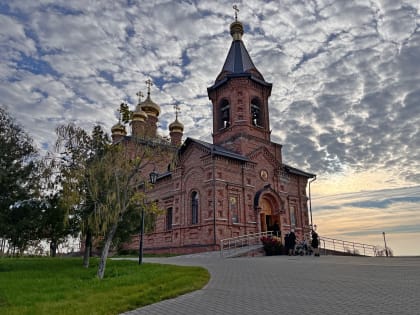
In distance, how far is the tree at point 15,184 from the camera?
14055mm

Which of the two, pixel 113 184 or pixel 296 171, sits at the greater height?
pixel 296 171

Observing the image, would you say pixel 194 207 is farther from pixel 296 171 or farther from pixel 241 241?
pixel 296 171

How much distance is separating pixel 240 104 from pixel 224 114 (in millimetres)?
1956

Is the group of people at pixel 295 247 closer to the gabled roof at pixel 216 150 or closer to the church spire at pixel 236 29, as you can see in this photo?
the gabled roof at pixel 216 150

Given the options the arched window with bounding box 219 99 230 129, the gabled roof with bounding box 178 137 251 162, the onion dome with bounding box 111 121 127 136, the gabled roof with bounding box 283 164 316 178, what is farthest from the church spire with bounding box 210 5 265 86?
the onion dome with bounding box 111 121 127 136

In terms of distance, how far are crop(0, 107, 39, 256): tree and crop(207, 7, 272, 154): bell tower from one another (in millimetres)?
15118

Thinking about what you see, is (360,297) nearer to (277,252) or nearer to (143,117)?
(277,252)

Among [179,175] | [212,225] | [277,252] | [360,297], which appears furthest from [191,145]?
[360,297]

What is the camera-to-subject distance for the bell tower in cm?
2719

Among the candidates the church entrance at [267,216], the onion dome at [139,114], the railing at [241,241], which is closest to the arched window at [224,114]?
the church entrance at [267,216]

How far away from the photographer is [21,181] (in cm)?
1474

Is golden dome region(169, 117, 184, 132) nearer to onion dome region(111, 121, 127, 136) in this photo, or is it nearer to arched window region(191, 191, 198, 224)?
onion dome region(111, 121, 127, 136)

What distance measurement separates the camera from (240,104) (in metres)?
27.9

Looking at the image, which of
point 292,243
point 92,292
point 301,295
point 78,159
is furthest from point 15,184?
point 292,243
